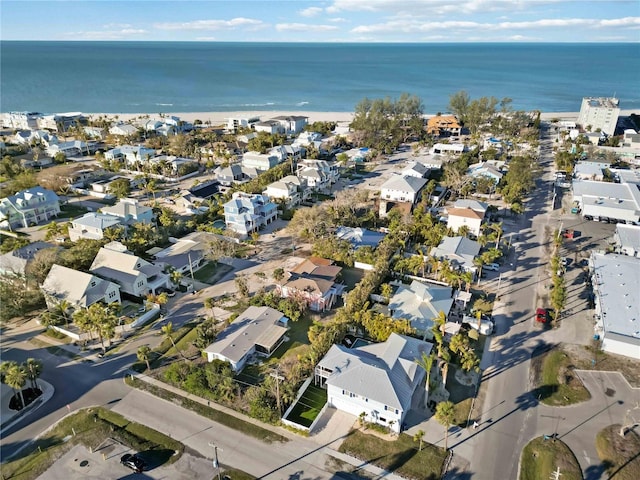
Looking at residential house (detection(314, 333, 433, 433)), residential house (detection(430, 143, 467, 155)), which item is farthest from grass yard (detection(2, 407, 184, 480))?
residential house (detection(430, 143, 467, 155))

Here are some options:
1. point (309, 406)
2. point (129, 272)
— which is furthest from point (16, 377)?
point (309, 406)

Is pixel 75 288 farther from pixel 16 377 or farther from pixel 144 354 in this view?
pixel 144 354

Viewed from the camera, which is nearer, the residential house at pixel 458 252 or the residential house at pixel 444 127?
the residential house at pixel 458 252

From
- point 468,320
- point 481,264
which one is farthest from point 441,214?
point 468,320

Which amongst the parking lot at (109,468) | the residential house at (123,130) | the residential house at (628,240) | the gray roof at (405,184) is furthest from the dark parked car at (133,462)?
the residential house at (123,130)

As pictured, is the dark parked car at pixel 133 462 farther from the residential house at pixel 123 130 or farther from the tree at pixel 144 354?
the residential house at pixel 123 130
